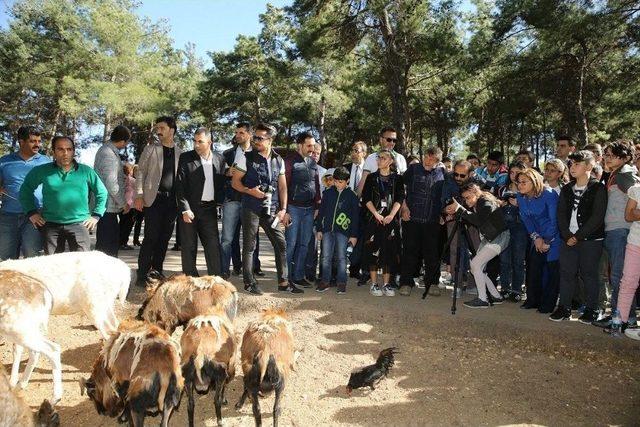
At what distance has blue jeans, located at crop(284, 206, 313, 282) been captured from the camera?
22.6 feet

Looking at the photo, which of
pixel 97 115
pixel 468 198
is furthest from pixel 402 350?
pixel 97 115

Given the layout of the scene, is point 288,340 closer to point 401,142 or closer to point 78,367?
point 78,367

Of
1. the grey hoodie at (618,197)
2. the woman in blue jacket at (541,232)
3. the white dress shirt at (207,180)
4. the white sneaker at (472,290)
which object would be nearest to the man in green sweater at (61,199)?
the white dress shirt at (207,180)

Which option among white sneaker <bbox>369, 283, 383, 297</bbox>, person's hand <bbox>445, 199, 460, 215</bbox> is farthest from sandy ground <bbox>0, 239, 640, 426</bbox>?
person's hand <bbox>445, 199, 460, 215</bbox>

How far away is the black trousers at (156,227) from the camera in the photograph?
641 centimetres

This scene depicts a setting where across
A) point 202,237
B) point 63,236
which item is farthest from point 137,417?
point 202,237

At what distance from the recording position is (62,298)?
4.17m

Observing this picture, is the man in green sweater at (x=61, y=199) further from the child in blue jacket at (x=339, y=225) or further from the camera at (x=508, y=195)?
the camera at (x=508, y=195)

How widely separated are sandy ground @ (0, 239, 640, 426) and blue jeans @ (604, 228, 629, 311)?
0.66 metres

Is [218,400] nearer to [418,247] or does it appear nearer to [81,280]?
[81,280]

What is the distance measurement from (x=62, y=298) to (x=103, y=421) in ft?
3.80

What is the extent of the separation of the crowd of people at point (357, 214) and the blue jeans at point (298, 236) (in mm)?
18

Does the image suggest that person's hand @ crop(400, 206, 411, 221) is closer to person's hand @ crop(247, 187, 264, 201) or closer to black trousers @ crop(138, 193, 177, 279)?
person's hand @ crop(247, 187, 264, 201)

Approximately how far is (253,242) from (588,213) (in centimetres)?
437
